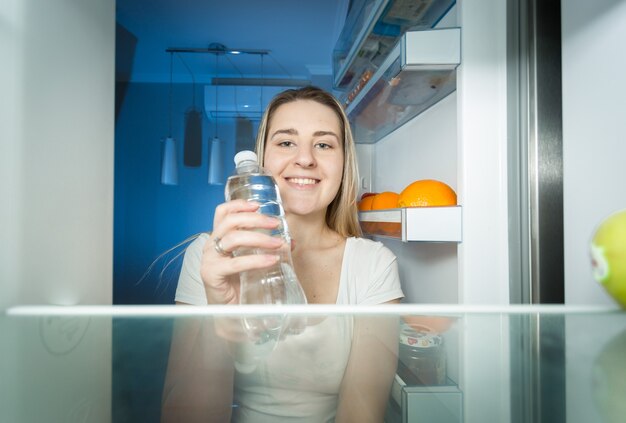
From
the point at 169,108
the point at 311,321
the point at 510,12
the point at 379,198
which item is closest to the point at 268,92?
the point at 169,108

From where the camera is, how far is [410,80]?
94 cm

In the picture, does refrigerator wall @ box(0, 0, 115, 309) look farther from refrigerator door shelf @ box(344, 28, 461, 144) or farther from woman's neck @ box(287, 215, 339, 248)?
refrigerator door shelf @ box(344, 28, 461, 144)

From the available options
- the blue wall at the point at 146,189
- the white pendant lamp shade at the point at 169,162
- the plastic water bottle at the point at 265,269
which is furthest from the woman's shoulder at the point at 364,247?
the white pendant lamp shade at the point at 169,162

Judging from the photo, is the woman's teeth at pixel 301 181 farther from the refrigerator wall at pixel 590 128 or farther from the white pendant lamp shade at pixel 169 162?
the white pendant lamp shade at pixel 169 162

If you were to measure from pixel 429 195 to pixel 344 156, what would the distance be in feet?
1.31

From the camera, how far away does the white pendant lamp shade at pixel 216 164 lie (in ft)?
6.79

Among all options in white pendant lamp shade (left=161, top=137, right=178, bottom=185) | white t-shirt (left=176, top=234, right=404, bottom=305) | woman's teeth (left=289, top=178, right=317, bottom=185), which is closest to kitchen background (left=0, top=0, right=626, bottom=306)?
white t-shirt (left=176, top=234, right=404, bottom=305)

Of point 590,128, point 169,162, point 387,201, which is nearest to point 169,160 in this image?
point 169,162

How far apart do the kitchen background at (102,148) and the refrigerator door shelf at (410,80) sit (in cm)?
4

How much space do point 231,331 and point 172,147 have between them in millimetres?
1864

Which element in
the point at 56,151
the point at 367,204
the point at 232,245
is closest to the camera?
the point at 232,245

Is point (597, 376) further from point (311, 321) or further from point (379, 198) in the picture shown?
point (379, 198)

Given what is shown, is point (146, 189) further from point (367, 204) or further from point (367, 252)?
point (367, 252)

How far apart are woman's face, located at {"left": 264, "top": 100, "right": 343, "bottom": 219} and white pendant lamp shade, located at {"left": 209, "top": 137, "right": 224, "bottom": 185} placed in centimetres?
102
